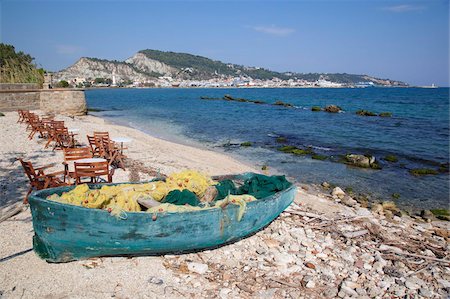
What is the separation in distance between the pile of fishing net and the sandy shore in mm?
902

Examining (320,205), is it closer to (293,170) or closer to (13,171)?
(293,170)

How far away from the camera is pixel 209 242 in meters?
5.78

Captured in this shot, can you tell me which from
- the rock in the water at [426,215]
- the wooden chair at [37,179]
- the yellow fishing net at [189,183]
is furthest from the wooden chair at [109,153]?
the rock in the water at [426,215]

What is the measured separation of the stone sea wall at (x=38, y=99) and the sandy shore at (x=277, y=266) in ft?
63.9

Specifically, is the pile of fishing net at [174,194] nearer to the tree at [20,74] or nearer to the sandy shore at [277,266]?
the sandy shore at [277,266]

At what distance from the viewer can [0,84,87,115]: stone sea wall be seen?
79.6 feet

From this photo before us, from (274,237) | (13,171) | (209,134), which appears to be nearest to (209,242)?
(274,237)

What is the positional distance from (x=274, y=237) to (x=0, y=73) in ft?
92.7

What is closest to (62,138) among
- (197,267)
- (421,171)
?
(197,267)

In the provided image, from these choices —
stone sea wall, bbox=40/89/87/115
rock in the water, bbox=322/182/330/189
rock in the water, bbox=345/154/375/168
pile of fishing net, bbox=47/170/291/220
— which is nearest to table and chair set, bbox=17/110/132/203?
pile of fishing net, bbox=47/170/291/220

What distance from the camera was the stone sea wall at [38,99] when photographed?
79.6 feet

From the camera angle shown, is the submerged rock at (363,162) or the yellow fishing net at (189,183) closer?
the yellow fishing net at (189,183)

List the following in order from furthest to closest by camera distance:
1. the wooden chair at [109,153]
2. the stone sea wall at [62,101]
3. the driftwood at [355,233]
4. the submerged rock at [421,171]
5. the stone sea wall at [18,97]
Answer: the stone sea wall at [62,101], the stone sea wall at [18,97], the submerged rock at [421,171], the wooden chair at [109,153], the driftwood at [355,233]

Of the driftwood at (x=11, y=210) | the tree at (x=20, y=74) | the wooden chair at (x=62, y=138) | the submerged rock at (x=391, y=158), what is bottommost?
the submerged rock at (x=391, y=158)
